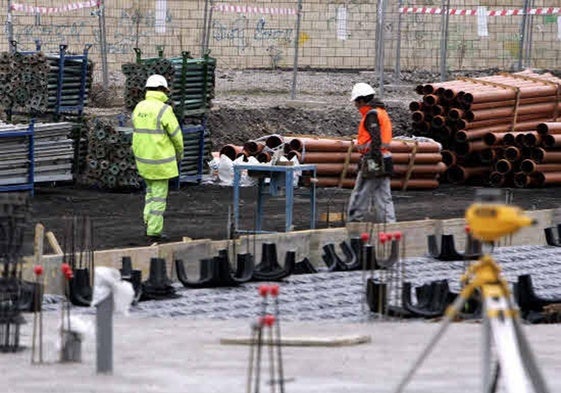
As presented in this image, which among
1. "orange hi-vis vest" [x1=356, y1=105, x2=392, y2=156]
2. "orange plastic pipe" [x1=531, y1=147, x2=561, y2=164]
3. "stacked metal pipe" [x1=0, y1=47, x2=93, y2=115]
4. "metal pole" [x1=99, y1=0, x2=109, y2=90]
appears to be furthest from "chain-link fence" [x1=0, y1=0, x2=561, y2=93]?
"orange hi-vis vest" [x1=356, y1=105, x2=392, y2=156]

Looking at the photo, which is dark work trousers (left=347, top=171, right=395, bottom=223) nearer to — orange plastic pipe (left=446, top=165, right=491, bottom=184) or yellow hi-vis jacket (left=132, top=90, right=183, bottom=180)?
yellow hi-vis jacket (left=132, top=90, right=183, bottom=180)

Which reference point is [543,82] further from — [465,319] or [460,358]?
[460,358]

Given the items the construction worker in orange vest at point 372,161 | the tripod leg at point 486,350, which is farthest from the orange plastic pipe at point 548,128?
the tripod leg at point 486,350

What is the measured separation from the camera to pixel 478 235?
568cm

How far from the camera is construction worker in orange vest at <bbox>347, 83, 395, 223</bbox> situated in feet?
54.3

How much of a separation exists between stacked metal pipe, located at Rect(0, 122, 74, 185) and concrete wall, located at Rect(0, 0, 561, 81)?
8.46 m

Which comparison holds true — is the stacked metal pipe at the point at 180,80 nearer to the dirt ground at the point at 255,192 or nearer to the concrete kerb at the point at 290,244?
the dirt ground at the point at 255,192

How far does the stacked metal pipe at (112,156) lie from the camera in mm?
20391

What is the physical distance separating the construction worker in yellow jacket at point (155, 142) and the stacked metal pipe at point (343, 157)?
4.95 m

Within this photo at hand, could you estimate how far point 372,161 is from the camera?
1655cm

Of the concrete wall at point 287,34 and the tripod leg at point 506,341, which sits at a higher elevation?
the concrete wall at point 287,34

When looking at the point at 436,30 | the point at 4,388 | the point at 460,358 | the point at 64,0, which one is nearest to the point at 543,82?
the point at 436,30

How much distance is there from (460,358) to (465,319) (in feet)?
7.90

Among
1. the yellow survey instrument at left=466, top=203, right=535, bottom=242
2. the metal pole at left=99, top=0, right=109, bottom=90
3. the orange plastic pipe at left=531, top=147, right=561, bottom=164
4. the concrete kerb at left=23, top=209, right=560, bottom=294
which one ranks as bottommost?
the concrete kerb at left=23, top=209, right=560, bottom=294
